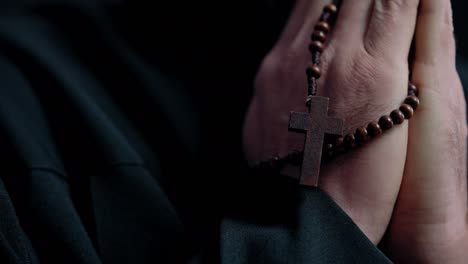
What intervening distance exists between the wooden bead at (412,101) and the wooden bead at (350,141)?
3.9 inches

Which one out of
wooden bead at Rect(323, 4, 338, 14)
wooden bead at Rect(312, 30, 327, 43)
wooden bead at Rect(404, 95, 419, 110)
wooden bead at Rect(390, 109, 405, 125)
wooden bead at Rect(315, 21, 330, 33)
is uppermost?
wooden bead at Rect(323, 4, 338, 14)

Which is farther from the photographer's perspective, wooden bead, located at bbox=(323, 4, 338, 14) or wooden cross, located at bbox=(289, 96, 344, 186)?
wooden bead, located at bbox=(323, 4, 338, 14)

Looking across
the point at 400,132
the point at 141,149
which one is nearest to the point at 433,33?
the point at 400,132

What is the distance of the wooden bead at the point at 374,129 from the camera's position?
0.74 meters

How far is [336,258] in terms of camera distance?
0.72 metres

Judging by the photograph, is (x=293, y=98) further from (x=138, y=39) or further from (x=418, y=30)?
(x=138, y=39)

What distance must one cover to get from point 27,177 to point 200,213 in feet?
1.01

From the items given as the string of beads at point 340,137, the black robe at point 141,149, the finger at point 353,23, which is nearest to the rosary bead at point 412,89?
the string of beads at point 340,137

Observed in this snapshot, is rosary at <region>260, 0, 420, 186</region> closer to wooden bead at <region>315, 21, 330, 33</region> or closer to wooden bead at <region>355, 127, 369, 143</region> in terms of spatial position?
wooden bead at <region>355, 127, 369, 143</region>

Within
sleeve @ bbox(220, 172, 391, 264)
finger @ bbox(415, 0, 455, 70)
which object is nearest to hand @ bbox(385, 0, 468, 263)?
finger @ bbox(415, 0, 455, 70)

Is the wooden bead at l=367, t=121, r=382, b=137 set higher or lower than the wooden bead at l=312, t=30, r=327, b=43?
lower

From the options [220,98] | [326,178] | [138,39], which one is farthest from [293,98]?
[138,39]

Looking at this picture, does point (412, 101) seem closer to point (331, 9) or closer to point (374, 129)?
point (374, 129)

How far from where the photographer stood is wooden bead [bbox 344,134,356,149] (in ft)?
2.43
